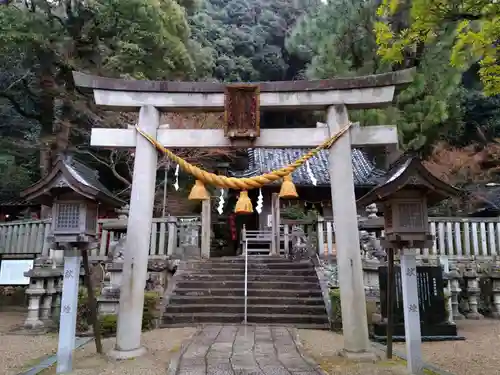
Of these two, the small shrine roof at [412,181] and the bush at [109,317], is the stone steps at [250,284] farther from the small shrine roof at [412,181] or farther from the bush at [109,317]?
the small shrine roof at [412,181]

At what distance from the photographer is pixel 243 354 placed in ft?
19.4

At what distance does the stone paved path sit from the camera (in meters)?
5.00

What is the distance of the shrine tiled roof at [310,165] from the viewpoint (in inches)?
662

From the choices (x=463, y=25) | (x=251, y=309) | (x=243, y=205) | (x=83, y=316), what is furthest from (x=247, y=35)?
(x=463, y=25)

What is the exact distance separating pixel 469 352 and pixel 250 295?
512 centimetres

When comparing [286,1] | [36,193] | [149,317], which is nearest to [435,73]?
[149,317]

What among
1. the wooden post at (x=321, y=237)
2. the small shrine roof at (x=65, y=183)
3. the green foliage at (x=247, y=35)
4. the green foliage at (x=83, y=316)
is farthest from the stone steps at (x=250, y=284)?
the green foliage at (x=247, y=35)

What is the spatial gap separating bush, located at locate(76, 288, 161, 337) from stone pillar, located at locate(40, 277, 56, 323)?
29.0 inches

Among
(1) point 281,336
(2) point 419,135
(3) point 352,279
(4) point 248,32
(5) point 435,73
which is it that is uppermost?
(4) point 248,32

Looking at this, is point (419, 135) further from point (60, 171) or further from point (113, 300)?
point (60, 171)

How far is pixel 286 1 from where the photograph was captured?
3522cm

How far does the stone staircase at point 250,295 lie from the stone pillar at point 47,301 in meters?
2.74

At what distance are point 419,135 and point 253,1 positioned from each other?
25.6m

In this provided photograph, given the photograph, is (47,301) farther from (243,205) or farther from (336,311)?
(336,311)
